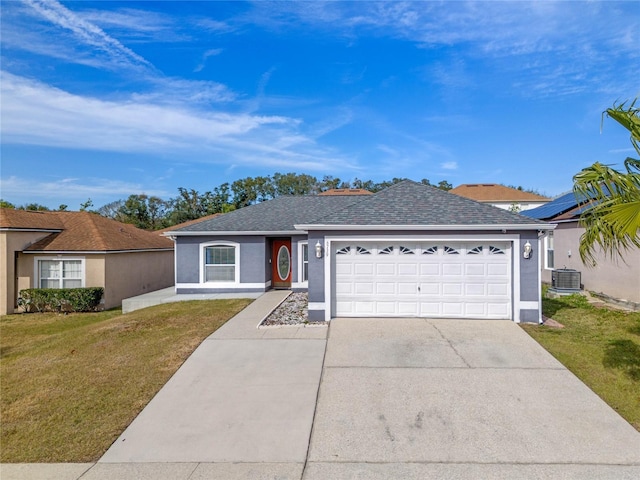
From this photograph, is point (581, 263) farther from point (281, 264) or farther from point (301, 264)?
point (281, 264)

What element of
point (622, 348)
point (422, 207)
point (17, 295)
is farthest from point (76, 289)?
point (622, 348)

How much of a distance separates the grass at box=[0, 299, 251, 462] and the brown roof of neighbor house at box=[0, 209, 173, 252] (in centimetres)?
488

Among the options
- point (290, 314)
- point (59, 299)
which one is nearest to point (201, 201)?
point (59, 299)

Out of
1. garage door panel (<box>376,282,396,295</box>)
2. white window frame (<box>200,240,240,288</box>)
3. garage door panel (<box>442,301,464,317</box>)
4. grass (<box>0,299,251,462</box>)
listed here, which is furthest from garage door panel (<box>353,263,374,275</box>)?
white window frame (<box>200,240,240,288</box>)

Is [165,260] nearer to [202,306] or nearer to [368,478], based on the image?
[202,306]

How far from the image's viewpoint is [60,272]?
15.8 meters

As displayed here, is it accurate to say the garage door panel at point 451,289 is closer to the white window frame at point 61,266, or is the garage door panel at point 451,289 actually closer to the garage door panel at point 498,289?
the garage door panel at point 498,289

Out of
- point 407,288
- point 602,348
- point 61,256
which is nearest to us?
point 602,348

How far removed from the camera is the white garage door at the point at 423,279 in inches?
383

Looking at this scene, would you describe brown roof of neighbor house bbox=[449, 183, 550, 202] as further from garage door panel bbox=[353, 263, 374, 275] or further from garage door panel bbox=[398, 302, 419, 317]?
garage door panel bbox=[353, 263, 374, 275]

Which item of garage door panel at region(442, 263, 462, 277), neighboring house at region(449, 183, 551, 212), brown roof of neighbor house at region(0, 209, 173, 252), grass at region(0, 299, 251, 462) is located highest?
neighboring house at region(449, 183, 551, 212)

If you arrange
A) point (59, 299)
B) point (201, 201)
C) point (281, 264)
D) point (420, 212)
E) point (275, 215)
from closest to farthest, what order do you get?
point (420, 212)
point (59, 299)
point (281, 264)
point (275, 215)
point (201, 201)

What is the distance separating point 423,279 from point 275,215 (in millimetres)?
8423

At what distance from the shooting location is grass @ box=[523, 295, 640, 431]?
574cm
